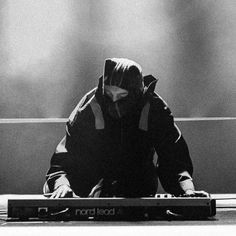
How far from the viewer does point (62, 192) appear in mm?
2592

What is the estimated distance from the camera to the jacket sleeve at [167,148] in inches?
117

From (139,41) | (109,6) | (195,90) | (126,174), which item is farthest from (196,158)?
(126,174)

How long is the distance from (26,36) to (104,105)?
10.1 ft

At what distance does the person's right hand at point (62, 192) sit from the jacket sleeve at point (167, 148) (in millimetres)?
619

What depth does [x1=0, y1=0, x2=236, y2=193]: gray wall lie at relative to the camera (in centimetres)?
564

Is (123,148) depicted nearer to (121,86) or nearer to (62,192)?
(121,86)

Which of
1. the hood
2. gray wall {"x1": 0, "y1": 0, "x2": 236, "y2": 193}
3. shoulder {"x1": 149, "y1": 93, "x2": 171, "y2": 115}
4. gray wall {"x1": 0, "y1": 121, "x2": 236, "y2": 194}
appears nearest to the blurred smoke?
gray wall {"x1": 0, "y1": 0, "x2": 236, "y2": 193}

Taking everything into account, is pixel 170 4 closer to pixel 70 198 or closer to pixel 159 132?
pixel 159 132

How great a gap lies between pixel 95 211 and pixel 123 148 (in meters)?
0.69

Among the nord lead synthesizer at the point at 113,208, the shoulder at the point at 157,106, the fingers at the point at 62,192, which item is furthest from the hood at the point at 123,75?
the nord lead synthesizer at the point at 113,208

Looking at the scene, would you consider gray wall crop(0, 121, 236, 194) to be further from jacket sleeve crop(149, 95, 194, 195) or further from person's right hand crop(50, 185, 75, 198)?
person's right hand crop(50, 185, 75, 198)

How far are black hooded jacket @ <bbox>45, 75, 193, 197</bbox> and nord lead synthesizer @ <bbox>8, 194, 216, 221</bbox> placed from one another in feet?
1.72

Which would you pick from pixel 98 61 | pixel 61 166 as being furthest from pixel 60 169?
pixel 98 61

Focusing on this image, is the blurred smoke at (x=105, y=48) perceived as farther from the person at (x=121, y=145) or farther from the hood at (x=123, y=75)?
the hood at (x=123, y=75)
